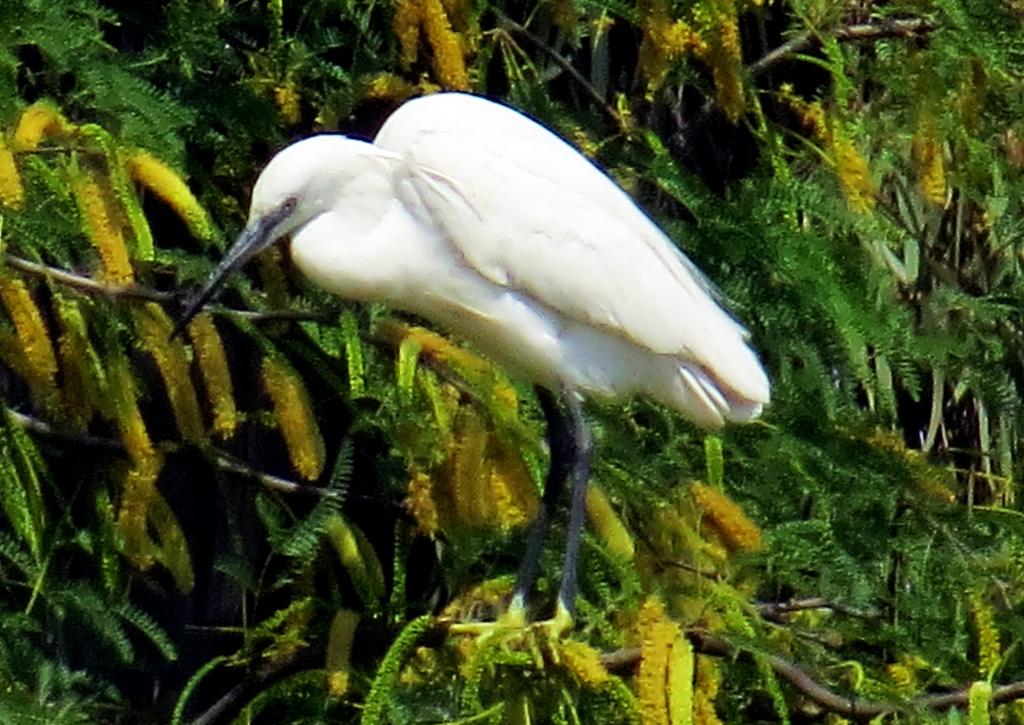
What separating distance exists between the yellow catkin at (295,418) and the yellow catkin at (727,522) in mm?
367

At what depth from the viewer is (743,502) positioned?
7.35 ft

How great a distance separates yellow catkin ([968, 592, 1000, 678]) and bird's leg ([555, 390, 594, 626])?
15.2 inches

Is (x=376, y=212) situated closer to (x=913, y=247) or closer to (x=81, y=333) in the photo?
(x=81, y=333)

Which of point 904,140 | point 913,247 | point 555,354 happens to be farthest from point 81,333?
point 913,247

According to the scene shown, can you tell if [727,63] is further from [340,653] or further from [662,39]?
[340,653]

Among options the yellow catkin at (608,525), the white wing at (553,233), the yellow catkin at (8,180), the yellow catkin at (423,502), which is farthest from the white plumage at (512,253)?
the yellow catkin at (8,180)

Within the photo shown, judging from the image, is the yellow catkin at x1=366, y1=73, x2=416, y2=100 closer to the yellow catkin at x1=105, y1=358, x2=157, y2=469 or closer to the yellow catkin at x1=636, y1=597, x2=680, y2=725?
the yellow catkin at x1=105, y1=358, x2=157, y2=469

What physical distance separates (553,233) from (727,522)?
0.36 meters

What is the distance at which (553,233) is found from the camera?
208 centimetres

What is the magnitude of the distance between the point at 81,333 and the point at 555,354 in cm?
54

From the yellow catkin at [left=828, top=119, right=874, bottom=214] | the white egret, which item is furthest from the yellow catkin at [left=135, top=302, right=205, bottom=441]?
the yellow catkin at [left=828, top=119, right=874, bottom=214]

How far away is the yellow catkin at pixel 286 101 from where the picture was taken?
88.0 inches

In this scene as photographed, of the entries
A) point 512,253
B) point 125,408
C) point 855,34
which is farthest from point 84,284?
point 855,34

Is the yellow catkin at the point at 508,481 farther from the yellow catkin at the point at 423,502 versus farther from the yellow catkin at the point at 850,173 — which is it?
the yellow catkin at the point at 850,173
